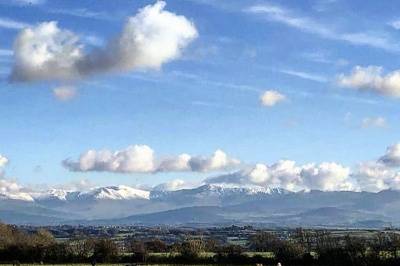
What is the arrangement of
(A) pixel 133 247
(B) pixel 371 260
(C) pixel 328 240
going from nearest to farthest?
(B) pixel 371 260 → (C) pixel 328 240 → (A) pixel 133 247

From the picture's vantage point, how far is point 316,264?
8569 cm

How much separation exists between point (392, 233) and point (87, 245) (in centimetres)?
4192

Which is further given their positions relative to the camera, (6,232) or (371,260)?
(6,232)

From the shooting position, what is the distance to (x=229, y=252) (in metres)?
94.4

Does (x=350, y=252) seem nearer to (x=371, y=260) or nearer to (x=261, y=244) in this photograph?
(x=371, y=260)

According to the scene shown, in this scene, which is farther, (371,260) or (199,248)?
(199,248)

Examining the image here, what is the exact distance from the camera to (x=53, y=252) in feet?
331

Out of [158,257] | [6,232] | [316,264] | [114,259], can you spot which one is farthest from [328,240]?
[6,232]

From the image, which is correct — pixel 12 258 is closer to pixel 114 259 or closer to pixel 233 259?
pixel 114 259

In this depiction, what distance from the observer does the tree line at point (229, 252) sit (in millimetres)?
82500

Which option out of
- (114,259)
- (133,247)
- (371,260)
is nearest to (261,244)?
(133,247)

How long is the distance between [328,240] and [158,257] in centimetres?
2286

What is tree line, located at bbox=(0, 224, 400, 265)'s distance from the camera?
3248 inches

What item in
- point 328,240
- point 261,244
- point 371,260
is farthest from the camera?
point 261,244
